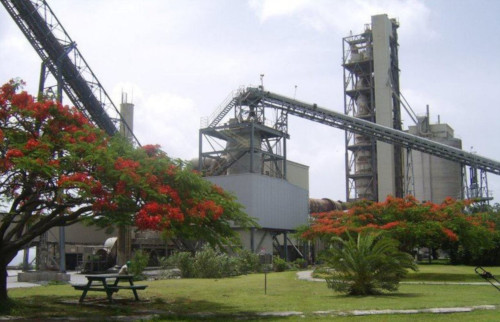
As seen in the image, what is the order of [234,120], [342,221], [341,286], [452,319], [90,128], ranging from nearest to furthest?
[452,319] → [90,128] → [341,286] → [342,221] → [234,120]

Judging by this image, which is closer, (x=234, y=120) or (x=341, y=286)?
(x=341, y=286)

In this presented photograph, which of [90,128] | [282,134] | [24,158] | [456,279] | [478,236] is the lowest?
[456,279]

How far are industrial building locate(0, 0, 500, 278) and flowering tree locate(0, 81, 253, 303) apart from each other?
375 inches

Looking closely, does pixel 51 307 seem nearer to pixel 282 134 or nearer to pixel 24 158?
pixel 24 158

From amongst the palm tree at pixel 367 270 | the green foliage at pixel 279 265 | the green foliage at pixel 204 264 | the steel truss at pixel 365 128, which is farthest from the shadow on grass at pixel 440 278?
the steel truss at pixel 365 128

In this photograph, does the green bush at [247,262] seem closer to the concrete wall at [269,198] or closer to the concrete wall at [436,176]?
the concrete wall at [269,198]

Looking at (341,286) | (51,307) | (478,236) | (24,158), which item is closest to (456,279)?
(478,236)

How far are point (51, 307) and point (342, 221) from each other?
71.1 ft

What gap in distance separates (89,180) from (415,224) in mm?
21682

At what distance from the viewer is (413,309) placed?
15.0 meters

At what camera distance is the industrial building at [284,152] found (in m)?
40.1

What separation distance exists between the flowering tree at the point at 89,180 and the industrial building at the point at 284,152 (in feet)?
31.2

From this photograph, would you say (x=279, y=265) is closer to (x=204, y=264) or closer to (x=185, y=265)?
(x=204, y=264)

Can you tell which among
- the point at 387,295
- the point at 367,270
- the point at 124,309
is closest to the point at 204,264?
the point at 367,270
